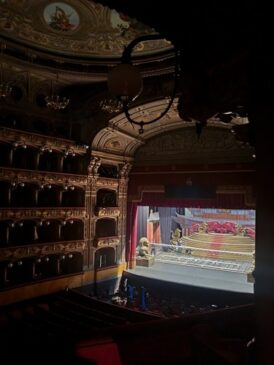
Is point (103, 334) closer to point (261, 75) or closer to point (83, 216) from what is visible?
point (261, 75)

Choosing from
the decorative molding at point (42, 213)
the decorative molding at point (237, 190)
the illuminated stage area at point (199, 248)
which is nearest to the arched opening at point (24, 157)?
the decorative molding at point (42, 213)

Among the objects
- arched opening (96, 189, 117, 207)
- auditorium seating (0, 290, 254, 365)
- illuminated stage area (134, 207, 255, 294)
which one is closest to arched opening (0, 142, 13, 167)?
arched opening (96, 189, 117, 207)

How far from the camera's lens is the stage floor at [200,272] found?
12477 millimetres

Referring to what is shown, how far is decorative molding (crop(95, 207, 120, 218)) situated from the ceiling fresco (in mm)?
6154

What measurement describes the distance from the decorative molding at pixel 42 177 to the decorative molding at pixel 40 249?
2178 millimetres

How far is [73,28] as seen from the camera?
8.12 metres

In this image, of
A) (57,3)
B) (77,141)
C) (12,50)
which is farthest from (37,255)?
(57,3)

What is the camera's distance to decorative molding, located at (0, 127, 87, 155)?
32.9 ft

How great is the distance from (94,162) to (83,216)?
7.14ft

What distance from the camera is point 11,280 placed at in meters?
10.9

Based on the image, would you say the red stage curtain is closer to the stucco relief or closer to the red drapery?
the red drapery

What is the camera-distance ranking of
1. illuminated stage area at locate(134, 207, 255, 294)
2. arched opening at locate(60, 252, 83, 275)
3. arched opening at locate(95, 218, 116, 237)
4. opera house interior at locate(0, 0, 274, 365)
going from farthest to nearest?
arched opening at locate(95, 218, 116, 237)
illuminated stage area at locate(134, 207, 255, 294)
arched opening at locate(60, 252, 83, 275)
opera house interior at locate(0, 0, 274, 365)

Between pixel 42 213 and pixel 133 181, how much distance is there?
16.3 feet

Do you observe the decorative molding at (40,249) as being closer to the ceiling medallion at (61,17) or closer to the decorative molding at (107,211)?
the decorative molding at (107,211)
